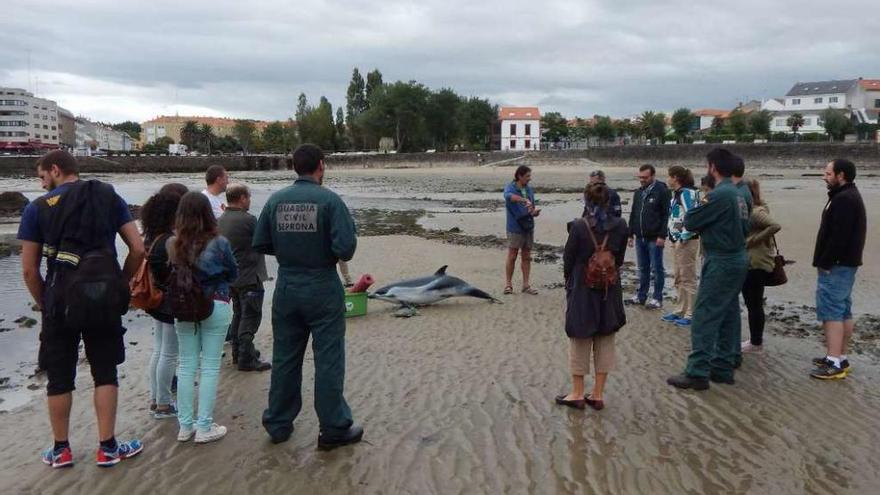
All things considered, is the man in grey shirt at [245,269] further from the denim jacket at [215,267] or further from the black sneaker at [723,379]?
the black sneaker at [723,379]

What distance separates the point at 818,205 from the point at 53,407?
27.6 metres

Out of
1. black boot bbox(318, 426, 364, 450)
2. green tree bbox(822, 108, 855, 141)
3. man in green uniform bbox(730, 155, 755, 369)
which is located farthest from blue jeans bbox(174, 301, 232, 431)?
green tree bbox(822, 108, 855, 141)

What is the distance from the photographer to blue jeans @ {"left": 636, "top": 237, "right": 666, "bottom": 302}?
30.5ft

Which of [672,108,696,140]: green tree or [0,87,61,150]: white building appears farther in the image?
[0,87,61,150]: white building

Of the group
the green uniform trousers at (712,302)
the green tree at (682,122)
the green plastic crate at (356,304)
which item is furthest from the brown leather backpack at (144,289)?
the green tree at (682,122)

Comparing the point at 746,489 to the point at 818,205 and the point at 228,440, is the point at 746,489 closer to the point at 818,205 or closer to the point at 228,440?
the point at 228,440

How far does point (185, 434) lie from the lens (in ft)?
16.3

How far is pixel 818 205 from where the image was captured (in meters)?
25.2

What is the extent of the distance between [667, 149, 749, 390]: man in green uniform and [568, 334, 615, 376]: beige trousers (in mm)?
1098

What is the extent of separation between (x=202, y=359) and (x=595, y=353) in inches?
130

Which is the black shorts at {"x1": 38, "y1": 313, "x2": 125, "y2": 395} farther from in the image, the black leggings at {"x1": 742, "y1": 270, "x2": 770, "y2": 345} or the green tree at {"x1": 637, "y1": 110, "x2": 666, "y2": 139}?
the green tree at {"x1": 637, "y1": 110, "x2": 666, "y2": 139}

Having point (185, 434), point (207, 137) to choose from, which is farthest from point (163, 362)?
point (207, 137)

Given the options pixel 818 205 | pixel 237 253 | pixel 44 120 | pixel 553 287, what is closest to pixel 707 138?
pixel 818 205

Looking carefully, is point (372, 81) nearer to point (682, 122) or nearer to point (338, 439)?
point (682, 122)
